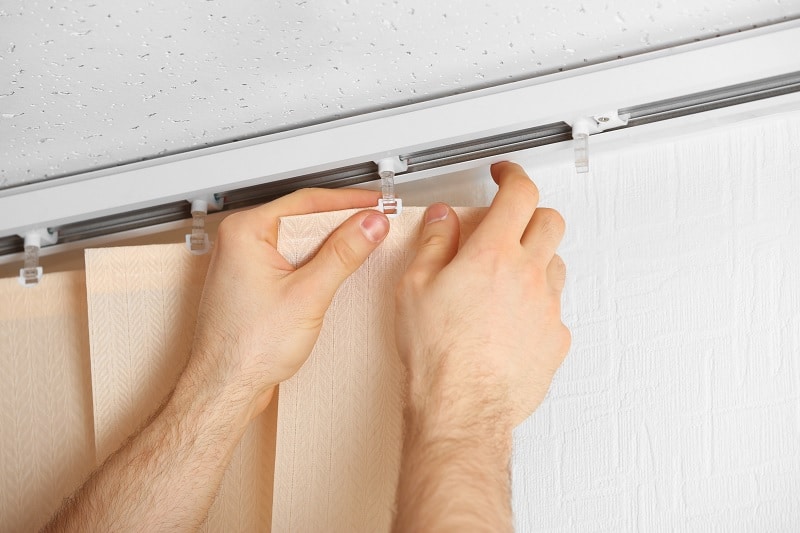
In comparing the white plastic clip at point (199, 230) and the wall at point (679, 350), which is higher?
the white plastic clip at point (199, 230)

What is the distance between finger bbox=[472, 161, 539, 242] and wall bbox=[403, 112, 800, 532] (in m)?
0.09

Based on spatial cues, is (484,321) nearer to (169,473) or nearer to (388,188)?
(388,188)

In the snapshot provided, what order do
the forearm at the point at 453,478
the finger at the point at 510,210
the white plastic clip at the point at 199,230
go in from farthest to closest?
the white plastic clip at the point at 199,230, the finger at the point at 510,210, the forearm at the point at 453,478

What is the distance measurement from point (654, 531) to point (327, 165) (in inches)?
19.4

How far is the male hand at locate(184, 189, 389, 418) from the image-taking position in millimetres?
757

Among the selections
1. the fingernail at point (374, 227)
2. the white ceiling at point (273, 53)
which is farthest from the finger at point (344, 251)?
the white ceiling at point (273, 53)

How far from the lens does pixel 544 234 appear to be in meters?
0.75

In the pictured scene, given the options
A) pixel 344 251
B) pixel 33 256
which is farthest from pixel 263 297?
pixel 33 256

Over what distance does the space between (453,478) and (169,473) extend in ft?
1.05

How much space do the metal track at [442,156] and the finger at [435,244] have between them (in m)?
0.07

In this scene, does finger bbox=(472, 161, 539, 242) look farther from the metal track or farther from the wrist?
the wrist

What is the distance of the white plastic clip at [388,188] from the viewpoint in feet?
2.53

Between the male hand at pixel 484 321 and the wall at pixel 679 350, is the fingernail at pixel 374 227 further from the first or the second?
the wall at pixel 679 350

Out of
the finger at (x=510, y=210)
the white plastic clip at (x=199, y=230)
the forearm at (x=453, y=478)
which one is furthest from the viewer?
the white plastic clip at (x=199, y=230)
